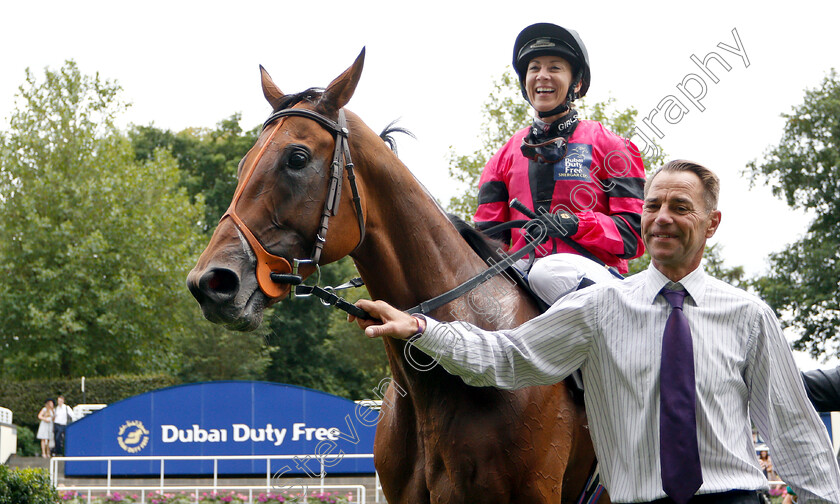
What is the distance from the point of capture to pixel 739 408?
2.33 meters

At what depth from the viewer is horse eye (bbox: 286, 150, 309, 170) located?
9.73ft

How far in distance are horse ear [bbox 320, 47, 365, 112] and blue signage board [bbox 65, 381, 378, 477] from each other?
11.3m

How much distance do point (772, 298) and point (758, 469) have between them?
2878cm

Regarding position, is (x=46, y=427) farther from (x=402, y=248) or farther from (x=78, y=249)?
(x=402, y=248)

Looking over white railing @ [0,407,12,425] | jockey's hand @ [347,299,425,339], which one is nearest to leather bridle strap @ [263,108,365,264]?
jockey's hand @ [347,299,425,339]

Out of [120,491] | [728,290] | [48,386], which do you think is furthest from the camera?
[48,386]

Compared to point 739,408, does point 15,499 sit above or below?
below

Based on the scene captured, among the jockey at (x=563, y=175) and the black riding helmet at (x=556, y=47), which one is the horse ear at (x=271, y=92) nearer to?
the jockey at (x=563, y=175)

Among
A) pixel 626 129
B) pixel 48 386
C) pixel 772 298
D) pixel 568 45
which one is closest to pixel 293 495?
pixel 568 45

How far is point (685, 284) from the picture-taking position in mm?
2422

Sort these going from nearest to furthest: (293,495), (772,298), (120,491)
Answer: (293,495) → (120,491) → (772,298)

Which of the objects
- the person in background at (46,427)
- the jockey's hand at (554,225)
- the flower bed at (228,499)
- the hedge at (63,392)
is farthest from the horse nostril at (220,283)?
the hedge at (63,392)

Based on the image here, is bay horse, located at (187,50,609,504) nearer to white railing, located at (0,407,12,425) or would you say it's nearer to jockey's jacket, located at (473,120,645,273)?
jockey's jacket, located at (473,120,645,273)

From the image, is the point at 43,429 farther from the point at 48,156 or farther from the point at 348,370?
the point at 348,370
